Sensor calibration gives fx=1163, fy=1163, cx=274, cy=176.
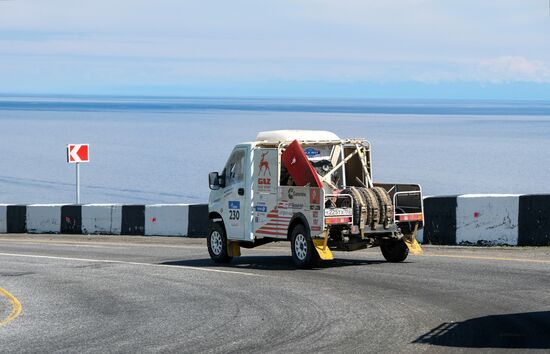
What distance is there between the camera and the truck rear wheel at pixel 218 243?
20.5m

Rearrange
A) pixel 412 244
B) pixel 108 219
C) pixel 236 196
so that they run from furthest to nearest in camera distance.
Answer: pixel 108 219, pixel 236 196, pixel 412 244

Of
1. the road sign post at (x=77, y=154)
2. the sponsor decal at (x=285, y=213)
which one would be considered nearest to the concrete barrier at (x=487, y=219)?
the sponsor decal at (x=285, y=213)

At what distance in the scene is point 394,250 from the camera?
19.5 meters

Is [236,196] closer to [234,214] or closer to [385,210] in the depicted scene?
[234,214]

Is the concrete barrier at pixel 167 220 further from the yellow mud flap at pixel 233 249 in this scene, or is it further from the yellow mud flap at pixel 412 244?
the yellow mud flap at pixel 412 244

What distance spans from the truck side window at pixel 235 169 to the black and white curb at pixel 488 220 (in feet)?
14.2

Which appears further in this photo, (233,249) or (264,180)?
(233,249)

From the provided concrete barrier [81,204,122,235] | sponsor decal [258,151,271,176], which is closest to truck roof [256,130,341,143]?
sponsor decal [258,151,271,176]

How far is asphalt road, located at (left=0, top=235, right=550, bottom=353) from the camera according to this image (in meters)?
11.4

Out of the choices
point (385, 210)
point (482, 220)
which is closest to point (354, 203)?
point (385, 210)

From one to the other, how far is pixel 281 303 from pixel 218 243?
253 inches

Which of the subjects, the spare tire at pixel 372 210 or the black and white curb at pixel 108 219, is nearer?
the spare tire at pixel 372 210

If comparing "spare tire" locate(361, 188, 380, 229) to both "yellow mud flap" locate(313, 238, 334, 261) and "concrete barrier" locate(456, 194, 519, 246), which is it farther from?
"concrete barrier" locate(456, 194, 519, 246)

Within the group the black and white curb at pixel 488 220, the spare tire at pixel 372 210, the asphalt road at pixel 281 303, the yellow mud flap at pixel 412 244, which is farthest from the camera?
the black and white curb at pixel 488 220
